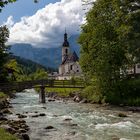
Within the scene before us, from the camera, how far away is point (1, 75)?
68062 millimetres

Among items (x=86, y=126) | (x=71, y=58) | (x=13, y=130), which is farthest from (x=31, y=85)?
(x=71, y=58)

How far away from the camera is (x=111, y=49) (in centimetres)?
5134

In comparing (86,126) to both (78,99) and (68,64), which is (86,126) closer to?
(78,99)

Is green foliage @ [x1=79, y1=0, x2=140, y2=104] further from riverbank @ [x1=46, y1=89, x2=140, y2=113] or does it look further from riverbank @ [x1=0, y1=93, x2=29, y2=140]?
riverbank @ [x1=0, y1=93, x2=29, y2=140]

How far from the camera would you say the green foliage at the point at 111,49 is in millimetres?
51562

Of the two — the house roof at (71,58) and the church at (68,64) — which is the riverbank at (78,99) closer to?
the church at (68,64)

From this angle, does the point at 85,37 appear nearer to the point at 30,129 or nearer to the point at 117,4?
the point at 117,4

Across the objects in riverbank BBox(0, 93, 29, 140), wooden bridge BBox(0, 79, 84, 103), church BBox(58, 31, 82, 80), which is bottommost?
riverbank BBox(0, 93, 29, 140)

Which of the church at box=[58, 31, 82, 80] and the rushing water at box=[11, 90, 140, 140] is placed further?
the church at box=[58, 31, 82, 80]

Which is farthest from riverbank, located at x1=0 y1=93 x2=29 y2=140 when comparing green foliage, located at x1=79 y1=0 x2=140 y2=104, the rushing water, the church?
the church

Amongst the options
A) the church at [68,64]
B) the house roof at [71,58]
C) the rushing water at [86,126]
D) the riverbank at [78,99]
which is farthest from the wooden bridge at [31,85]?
the house roof at [71,58]

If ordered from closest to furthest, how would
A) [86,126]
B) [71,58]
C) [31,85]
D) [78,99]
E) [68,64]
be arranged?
[86,126] < [78,99] < [31,85] < [68,64] < [71,58]

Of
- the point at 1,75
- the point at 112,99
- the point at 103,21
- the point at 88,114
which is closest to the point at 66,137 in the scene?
the point at 88,114

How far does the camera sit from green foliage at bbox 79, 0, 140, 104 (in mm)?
51562
